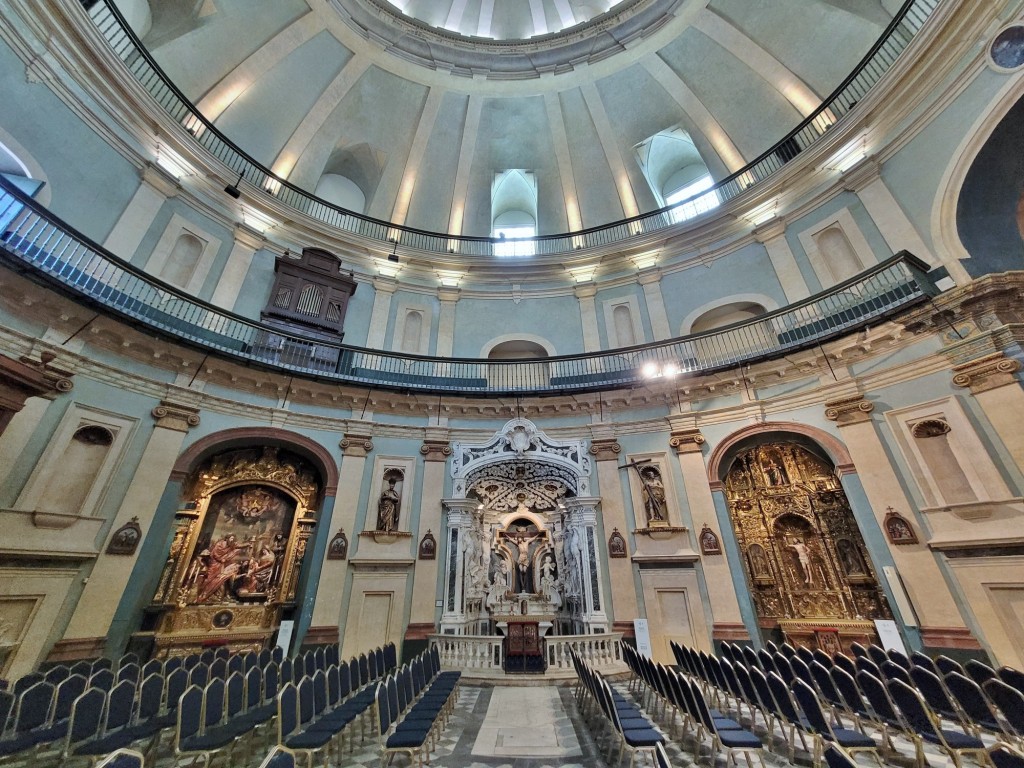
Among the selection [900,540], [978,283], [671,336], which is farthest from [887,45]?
[900,540]

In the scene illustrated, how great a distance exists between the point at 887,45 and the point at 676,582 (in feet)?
Result: 44.4

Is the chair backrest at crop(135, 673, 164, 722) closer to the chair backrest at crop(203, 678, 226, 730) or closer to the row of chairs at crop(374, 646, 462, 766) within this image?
the chair backrest at crop(203, 678, 226, 730)

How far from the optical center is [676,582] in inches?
357

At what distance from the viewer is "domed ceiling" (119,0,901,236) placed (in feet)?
41.1

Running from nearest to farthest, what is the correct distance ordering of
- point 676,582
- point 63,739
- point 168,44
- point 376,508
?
point 63,739 < point 676,582 < point 376,508 < point 168,44

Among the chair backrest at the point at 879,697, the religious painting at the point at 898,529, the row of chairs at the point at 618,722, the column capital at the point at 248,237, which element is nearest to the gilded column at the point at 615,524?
the row of chairs at the point at 618,722

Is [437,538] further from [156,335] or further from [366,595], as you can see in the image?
[156,335]

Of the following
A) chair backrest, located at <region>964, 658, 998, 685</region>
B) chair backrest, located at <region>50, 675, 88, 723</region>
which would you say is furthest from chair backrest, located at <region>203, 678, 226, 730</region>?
chair backrest, located at <region>964, 658, 998, 685</region>

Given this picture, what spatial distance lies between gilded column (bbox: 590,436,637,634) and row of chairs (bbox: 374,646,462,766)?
4.02 meters

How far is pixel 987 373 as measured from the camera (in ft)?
22.9

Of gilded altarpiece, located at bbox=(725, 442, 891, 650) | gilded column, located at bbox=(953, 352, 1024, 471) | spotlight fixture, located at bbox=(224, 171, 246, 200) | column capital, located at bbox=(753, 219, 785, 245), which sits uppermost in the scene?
spotlight fixture, located at bbox=(224, 171, 246, 200)

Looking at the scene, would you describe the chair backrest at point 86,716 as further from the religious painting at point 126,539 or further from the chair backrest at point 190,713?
the religious painting at point 126,539

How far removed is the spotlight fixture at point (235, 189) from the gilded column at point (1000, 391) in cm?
1624

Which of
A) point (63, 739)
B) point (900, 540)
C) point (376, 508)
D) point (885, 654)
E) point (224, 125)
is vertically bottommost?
point (63, 739)
